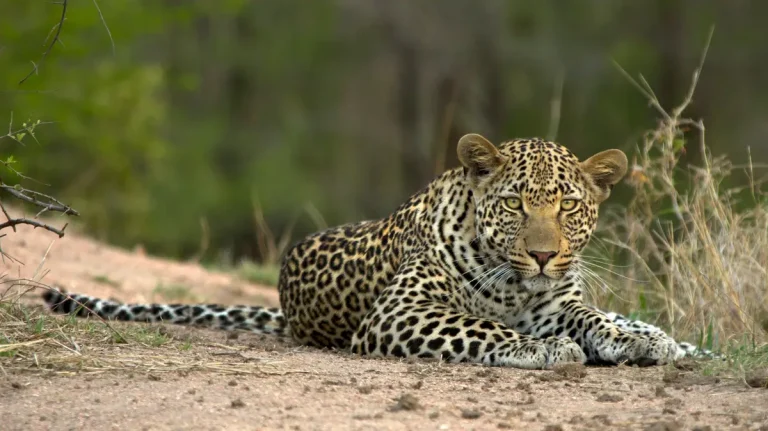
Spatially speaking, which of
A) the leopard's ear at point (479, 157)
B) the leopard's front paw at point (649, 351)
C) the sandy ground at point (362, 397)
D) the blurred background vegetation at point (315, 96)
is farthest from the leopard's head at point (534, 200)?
the blurred background vegetation at point (315, 96)

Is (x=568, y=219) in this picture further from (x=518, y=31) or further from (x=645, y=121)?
(x=518, y=31)

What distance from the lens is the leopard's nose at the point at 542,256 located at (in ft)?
21.3

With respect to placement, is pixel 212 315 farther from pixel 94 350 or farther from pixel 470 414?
pixel 470 414

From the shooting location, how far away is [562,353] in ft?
20.3

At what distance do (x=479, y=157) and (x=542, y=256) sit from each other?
0.79m

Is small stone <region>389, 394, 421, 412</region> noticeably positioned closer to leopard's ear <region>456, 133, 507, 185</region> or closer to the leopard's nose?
the leopard's nose

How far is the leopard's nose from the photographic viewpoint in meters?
6.50

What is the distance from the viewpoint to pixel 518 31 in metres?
39.7

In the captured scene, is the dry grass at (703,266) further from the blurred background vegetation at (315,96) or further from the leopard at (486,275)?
the blurred background vegetation at (315,96)

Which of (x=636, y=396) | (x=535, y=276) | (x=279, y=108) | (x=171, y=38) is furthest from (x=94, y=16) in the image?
(x=279, y=108)

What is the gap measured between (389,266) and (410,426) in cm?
286

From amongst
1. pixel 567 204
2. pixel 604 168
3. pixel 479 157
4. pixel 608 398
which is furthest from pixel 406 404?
pixel 604 168

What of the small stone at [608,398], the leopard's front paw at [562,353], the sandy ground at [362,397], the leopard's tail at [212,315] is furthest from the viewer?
the leopard's tail at [212,315]

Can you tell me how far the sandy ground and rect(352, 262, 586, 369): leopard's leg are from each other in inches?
5.9
